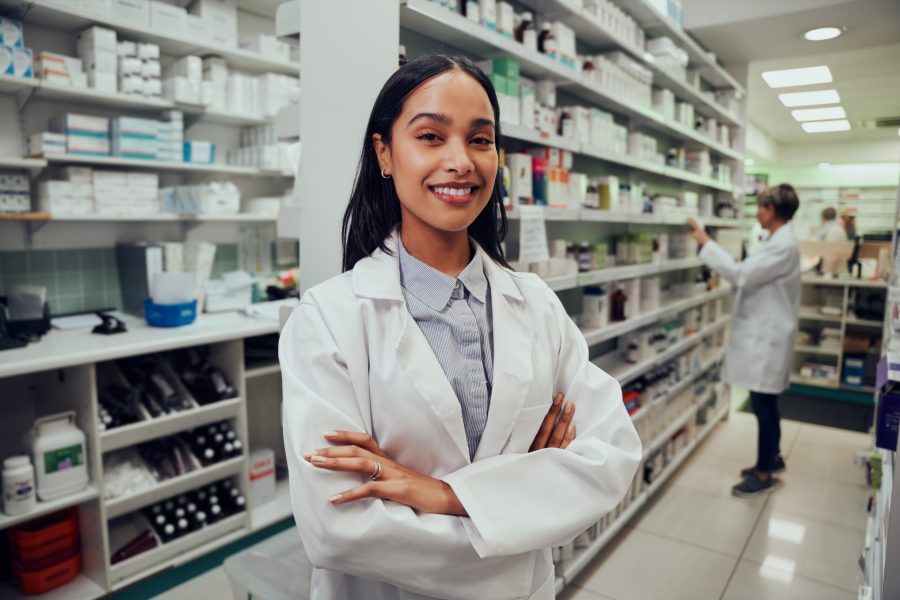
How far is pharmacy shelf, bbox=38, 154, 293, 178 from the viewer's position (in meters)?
3.30

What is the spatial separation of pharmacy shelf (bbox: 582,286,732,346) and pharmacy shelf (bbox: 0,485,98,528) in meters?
2.30

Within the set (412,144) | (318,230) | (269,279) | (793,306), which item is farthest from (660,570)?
(269,279)

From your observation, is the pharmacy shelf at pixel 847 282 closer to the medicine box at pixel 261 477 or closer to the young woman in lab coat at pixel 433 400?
the medicine box at pixel 261 477

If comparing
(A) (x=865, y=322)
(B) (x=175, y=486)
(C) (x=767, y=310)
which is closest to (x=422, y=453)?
(B) (x=175, y=486)

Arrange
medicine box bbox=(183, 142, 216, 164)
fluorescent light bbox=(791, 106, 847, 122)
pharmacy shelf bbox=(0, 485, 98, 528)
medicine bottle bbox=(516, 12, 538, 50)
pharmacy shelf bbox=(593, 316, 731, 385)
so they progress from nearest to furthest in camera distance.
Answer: pharmacy shelf bbox=(0, 485, 98, 528) < medicine bottle bbox=(516, 12, 538, 50) < pharmacy shelf bbox=(593, 316, 731, 385) < medicine box bbox=(183, 142, 216, 164) < fluorescent light bbox=(791, 106, 847, 122)

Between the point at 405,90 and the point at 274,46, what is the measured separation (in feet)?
11.8

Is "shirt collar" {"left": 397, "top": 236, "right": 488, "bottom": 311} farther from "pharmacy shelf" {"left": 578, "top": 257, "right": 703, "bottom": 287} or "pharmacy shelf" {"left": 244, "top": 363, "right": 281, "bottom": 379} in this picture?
"pharmacy shelf" {"left": 244, "top": 363, "right": 281, "bottom": 379}

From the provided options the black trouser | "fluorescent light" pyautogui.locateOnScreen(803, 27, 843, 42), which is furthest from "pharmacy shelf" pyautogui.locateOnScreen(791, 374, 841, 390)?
"fluorescent light" pyautogui.locateOnScreen(803, 27, 843, 42)

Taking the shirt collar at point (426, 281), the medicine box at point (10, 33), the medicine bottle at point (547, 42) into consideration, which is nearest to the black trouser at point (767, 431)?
the medicine bottle at point (547, 42)

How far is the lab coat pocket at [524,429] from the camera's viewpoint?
1.27 m

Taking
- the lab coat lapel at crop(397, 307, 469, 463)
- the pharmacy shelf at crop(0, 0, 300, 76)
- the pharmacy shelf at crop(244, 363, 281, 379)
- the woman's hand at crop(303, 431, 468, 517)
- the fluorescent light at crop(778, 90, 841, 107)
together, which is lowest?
the pharmacy shelf at crop(244, 363, 281, 379)

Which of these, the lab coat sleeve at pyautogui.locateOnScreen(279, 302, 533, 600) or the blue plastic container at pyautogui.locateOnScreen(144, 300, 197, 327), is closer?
the lab coat sleeve at pyautogui.locateOnScreen(279, 302, 533, 600)

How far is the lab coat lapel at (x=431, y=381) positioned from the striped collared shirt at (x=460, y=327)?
46mm

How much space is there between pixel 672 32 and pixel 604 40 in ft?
3.28
